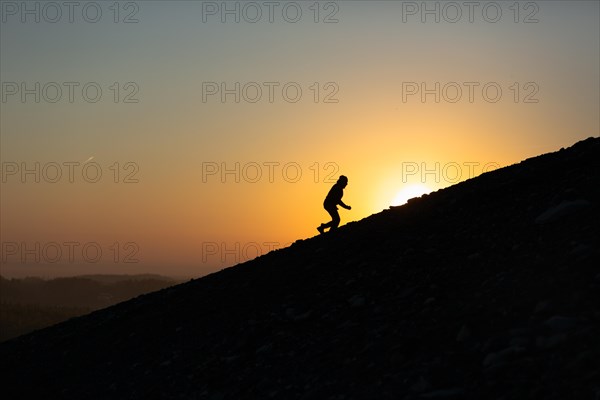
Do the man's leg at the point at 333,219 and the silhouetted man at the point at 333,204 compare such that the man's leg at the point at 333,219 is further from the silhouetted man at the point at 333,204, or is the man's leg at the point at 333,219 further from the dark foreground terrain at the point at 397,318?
the dark foreground terrain at the point at 397,318

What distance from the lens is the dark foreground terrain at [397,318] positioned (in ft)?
28.1

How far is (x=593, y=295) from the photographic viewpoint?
9164 millimetres

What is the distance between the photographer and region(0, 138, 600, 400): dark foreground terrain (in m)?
8.57

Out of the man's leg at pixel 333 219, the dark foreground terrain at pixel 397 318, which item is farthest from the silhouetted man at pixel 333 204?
the dark foreground terrain at pixel 397 318

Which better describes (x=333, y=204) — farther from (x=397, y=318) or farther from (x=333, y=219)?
(x=397, y=318)

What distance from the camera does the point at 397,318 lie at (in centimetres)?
1078

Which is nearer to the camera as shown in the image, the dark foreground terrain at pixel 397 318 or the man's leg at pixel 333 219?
the dark foreground terrain at pixel 397 318

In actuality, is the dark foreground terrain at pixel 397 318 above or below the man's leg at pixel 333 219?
below

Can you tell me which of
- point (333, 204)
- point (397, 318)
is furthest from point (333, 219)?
point (397, 318)

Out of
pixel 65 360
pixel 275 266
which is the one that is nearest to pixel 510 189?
pixel 275 266

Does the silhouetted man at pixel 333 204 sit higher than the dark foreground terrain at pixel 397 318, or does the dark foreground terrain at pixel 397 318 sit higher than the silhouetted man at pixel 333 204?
the silhouetted man at pixel 333 204

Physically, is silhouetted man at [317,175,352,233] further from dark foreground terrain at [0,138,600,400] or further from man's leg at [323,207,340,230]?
dark foreground terrain at [0,138,600,400]

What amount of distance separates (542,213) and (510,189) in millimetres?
3109

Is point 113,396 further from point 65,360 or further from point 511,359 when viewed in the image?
point 511,359
